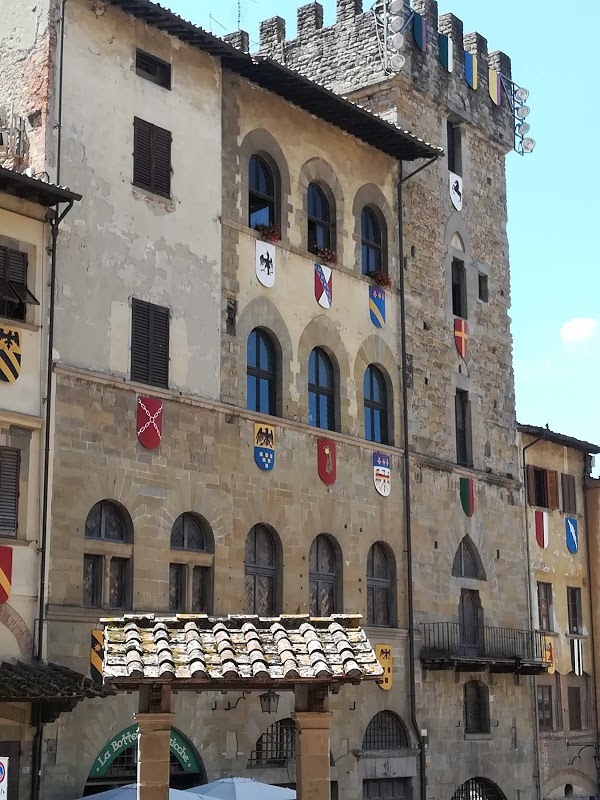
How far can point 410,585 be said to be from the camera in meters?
29.2

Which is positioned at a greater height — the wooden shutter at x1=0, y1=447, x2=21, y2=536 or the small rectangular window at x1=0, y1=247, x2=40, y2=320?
the small rectangular window at x1=0, y1=247, x2=40, y2=320

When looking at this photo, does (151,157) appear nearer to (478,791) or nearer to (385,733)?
(385,733)

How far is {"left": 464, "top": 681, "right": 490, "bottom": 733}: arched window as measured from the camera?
31.0m

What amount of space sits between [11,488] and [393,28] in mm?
15641

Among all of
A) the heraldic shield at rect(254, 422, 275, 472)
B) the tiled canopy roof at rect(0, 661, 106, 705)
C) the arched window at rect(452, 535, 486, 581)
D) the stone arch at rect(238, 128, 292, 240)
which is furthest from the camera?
the arched window at rect(452, 535, 486, 581)

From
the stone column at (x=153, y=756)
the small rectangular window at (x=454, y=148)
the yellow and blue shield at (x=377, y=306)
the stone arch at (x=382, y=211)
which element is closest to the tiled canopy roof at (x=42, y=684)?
Answer: the stone column at (x=153, y=756)

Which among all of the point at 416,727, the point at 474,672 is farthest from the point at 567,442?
the point at 416,727

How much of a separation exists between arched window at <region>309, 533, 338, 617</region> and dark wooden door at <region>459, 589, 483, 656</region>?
15.3 ft

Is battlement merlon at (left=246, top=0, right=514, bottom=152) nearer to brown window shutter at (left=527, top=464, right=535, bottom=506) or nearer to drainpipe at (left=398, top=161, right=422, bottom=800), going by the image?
drainpipe at (left=398, top=161, right=422, bottom=800)

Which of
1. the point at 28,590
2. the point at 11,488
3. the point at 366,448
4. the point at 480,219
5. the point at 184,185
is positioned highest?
the point at 480,219

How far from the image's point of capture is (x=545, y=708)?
34.7 m

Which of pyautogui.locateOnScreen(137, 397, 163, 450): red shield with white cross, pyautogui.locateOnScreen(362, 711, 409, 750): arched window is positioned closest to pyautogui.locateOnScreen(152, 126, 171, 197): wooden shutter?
pyautogui.locateOnScreen(137, 397, 163, 450): red shield with white cross

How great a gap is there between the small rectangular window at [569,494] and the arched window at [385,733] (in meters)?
10.1

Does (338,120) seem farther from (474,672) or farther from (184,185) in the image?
(474,672)
